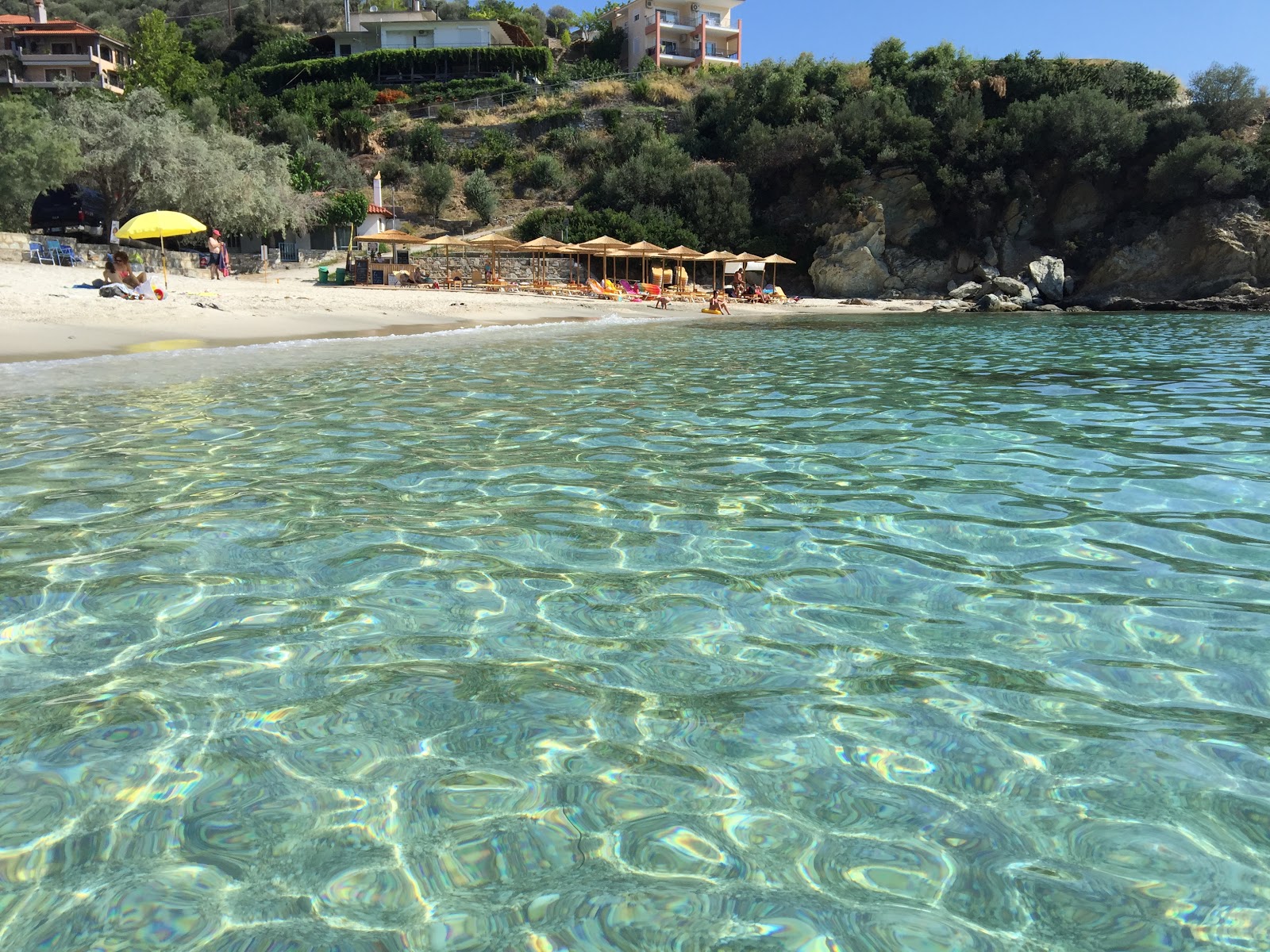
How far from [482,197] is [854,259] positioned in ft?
59.6

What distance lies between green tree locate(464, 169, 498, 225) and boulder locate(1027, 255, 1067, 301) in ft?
81.3

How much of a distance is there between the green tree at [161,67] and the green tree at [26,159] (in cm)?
2683

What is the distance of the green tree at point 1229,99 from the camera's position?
35.8 metres

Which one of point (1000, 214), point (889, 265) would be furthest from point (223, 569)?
point (1000, 214)

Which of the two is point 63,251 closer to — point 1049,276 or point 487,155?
point 487,155

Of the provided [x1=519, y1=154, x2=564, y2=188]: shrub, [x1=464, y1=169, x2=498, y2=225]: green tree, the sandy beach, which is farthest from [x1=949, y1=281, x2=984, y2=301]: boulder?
[x1=464, y1=169, x2=498, y2=225]: green tree

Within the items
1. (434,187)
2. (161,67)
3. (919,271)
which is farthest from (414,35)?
(919,271)

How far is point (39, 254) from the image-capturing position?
19.7 m

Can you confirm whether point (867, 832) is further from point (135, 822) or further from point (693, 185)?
point (693, 185)

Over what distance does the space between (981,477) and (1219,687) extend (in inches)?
105

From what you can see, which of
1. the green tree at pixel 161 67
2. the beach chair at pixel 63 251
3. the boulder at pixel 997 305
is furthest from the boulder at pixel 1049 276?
the green tree at pixel 161 67

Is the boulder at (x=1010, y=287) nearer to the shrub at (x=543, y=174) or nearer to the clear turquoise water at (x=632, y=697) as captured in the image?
the shrub at (x=543, y=174)

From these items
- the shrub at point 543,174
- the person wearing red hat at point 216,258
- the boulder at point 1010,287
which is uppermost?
the shrub at point 543,174

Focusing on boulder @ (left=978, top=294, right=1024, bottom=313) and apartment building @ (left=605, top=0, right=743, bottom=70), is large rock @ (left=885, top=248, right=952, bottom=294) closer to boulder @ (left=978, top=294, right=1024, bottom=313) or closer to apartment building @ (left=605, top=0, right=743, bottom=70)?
boulder @ (left=978, top=294, right=1024, bottom=313)
